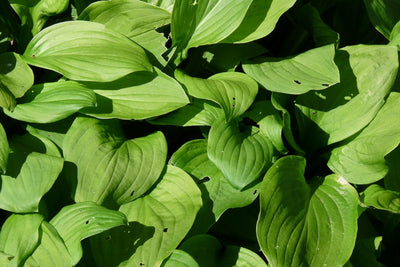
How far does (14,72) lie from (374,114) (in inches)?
56.4

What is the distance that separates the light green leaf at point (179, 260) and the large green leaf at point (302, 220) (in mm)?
267

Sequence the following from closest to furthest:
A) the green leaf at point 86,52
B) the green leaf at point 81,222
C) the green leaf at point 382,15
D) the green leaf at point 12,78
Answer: the green leaf at point 81,222 → the green leaf at point 12,78 → the green leaf at point 86,52 → the green leaf at point 382,15

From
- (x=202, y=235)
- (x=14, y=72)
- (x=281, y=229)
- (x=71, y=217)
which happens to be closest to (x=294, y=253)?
(x=281, y=229)

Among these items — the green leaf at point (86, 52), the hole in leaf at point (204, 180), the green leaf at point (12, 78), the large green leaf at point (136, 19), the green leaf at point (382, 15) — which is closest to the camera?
the green leaf at point (12, 78)

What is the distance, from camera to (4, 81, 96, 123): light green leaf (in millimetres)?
2053

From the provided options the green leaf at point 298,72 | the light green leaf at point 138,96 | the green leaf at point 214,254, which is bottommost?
the green leaf at point 214,254

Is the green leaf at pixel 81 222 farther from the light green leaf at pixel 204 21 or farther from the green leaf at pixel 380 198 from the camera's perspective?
the green leaf at pixel 380 198

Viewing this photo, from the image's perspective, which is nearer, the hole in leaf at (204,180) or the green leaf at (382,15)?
the hole in leaf at (204,180)

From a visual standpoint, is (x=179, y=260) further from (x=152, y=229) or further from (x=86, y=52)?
(x=86, y=52)

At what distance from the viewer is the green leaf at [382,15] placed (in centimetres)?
262

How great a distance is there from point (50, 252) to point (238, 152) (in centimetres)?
78

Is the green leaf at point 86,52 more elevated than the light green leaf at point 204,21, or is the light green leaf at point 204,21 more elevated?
the light green leaf at point 204,21

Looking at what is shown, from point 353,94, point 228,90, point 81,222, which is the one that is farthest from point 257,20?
point 81,222

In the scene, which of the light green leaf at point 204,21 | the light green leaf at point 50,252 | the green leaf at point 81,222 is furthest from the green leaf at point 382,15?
the light green leaf at point 50,252
